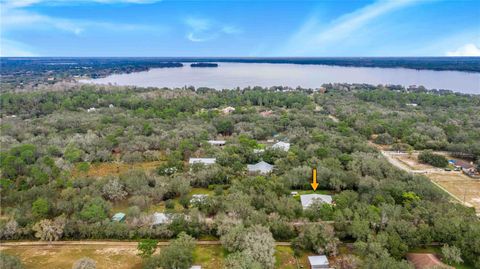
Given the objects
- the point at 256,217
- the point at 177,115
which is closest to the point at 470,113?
the point at 177,115

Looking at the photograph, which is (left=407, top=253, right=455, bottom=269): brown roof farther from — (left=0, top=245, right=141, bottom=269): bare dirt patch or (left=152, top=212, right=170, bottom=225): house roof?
(left=0, top=245, right=141, bottom=269): bare dirt patch

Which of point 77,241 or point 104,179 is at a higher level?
point 104,179

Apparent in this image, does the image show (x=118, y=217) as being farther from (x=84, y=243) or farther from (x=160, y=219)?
(x=160, y=219)

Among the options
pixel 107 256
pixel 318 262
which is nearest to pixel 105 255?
pixel 107 256

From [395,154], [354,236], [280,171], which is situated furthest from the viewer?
[395,154]

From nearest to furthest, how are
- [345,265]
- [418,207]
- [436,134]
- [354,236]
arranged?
[345,265] < [354,236] < [418,207] < [436,134]

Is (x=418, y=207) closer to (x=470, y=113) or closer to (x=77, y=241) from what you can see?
(x=77, y=241)

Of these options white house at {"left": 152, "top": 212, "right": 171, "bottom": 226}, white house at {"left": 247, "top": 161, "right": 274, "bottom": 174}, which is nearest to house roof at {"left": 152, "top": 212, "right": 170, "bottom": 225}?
white house at {"left": 152, "top": 212, "right": 171, "bottom": 226}
